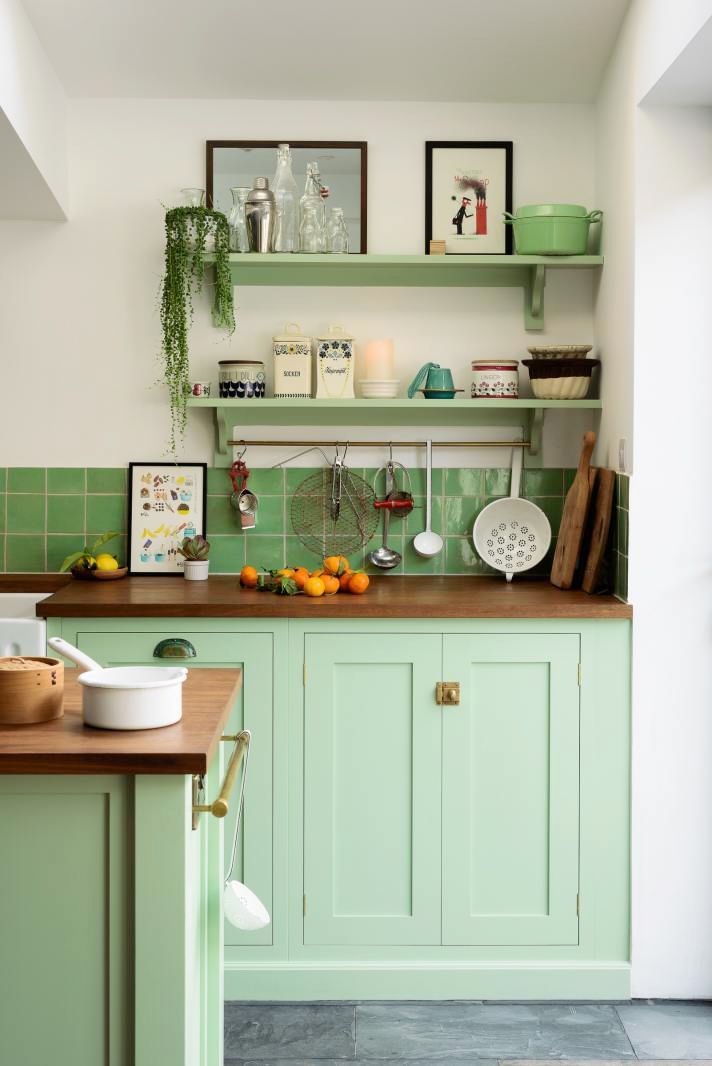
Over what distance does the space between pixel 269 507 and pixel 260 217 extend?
885 millimetres

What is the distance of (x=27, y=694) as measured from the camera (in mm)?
1890

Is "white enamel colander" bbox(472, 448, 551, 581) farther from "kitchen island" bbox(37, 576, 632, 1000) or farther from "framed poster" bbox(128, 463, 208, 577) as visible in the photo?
"framed poster" bbox(128, 463, 208, 577)

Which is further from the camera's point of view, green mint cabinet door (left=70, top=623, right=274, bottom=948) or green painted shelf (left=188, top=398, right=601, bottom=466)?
green painted shelf (left=188, top=398, right=601, bottom=466)

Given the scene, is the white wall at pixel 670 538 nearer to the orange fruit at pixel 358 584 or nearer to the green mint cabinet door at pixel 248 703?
the orange fruit at pixel 358 584

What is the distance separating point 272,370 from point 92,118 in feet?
3.12

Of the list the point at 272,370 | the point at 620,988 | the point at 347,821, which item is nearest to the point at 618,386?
the point at 272,370

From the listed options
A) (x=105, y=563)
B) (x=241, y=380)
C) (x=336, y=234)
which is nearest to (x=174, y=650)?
(x=105, y=563)

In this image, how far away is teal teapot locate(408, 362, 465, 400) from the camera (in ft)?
11.2

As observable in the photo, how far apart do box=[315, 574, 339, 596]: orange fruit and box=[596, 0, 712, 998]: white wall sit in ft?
2.65

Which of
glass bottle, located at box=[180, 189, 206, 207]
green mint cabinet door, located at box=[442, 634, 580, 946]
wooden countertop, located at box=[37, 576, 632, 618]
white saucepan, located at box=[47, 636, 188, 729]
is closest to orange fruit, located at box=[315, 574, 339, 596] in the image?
wooden countertop, located at box=[37, 576, 632, 618]

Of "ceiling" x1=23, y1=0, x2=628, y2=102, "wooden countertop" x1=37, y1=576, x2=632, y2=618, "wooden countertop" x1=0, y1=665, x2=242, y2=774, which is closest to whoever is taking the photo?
"wooden countertop" x1=0, y1=665, x2=242, y2=774

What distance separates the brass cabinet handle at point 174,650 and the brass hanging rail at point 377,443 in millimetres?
822

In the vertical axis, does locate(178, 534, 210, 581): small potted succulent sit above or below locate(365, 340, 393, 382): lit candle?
below

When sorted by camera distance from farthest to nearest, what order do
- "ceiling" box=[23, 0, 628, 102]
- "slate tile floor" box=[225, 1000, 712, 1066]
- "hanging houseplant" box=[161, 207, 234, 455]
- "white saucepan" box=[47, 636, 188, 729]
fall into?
"hanging houseplant" box=[161, 207, 234, 455] < "ceiling" box=[23, 0, 628, 102] < "slate tile floor" box=[225, 1000, 712, 1066] < "white saucepan" box=[47, 636, 188, 729]
